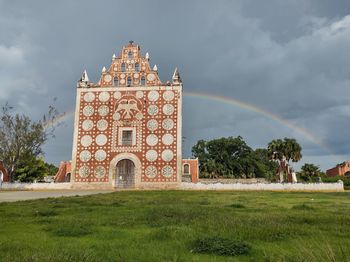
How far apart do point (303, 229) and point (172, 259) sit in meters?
4.29

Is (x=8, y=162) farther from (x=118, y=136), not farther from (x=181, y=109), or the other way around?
(x=181, y=109)

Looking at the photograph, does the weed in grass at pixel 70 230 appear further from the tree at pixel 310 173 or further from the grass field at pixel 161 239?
the tree at pixel 310 173

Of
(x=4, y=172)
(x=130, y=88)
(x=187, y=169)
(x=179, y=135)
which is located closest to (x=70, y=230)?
(x=179, y=135)

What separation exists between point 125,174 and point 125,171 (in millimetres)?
424

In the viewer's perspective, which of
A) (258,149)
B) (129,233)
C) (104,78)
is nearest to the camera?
(129,233)

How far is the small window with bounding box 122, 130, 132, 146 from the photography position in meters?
47.2

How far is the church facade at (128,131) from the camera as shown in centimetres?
4600

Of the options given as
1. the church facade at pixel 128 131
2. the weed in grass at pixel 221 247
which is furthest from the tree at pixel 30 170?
the weed in grass at pixel 221 247

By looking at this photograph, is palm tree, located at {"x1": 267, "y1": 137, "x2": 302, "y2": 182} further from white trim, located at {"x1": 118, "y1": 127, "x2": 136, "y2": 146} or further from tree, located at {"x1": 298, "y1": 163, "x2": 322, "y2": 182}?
white trim, located at {"x1": 118, "y1": 127, "x2": 136, "y2": 146}

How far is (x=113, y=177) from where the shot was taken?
151 feet

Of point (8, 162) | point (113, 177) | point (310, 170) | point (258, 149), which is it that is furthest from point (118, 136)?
point (258, 149)

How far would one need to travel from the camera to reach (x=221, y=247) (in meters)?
6.25

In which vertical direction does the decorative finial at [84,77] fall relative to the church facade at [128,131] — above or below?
above

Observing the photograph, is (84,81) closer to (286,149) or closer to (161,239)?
(286,149)
